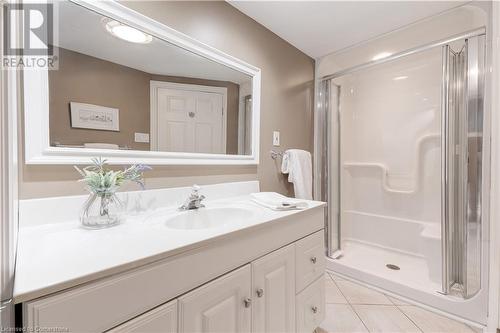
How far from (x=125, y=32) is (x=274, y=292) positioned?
1336mm

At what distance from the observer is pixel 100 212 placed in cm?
82

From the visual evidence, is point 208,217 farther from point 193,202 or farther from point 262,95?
point 262,95

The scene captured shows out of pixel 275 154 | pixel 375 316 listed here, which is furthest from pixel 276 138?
pixel 375 316

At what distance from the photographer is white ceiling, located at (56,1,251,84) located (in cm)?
87

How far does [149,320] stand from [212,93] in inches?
45.8

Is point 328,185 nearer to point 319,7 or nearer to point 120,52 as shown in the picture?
point 319,7

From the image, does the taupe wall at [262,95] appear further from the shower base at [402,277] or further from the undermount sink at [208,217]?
the shower base at [402,277]

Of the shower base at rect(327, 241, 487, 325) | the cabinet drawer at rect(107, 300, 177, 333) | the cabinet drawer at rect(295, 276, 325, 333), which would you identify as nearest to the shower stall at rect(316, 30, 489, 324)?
the shower base at rect(327, 241, 487, 325)

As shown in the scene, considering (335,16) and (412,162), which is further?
(412,162)

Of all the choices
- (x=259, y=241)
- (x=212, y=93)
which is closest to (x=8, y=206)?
(x=259, y=241)

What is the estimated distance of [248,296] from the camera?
82cm

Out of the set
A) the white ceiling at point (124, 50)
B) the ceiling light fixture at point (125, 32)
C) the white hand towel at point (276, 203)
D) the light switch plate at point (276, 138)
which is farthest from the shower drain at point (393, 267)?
the ceiling light fixture at point (125, 32)

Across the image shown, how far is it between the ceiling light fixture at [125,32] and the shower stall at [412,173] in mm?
1593

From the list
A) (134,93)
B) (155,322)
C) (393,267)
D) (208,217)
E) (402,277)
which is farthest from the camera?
(393,267)
